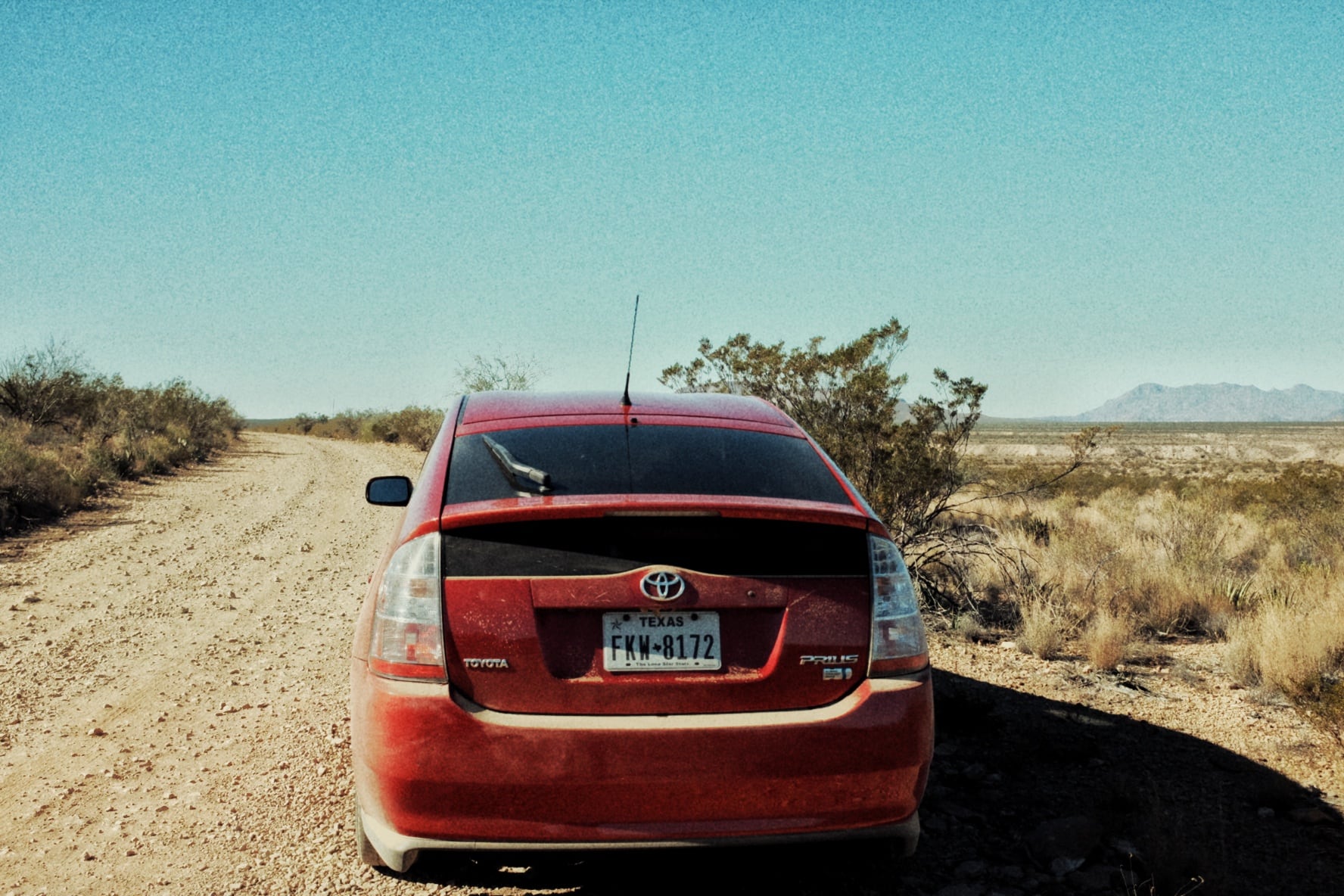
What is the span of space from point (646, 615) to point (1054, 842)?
2208mm

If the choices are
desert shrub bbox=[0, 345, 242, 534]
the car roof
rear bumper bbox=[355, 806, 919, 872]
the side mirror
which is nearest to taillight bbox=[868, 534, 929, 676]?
rear bumper bbox=[355, 806, 919, 872]

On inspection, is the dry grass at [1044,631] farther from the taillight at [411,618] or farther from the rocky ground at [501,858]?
the taillight at [411,618]

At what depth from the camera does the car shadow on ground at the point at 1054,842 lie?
339 centimetres

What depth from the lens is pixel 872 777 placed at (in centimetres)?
279

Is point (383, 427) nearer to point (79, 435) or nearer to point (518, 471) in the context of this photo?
point (79, 435)

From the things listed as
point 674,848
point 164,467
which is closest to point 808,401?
point 674,848

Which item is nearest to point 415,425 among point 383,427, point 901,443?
point 383,427

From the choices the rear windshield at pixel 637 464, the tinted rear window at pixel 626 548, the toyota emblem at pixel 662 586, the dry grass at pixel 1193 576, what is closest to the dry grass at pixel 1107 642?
the dry grass at pixel 1193 576

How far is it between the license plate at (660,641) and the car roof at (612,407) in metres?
1.08

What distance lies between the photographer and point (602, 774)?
8.62ft

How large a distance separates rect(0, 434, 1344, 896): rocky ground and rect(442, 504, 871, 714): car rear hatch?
1.60 feet

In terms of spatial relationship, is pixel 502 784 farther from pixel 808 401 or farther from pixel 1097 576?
pixel 808 401

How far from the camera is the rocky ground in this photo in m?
3.46

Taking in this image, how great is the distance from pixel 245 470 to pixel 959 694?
22349 mm
